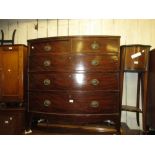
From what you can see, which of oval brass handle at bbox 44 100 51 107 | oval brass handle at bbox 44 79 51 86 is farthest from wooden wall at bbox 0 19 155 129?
oval brass handle at bbox 44 100 51 107

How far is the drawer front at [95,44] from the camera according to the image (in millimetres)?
2111

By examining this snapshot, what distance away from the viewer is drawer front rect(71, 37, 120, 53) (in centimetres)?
211

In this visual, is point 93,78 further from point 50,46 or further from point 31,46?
point 31,46

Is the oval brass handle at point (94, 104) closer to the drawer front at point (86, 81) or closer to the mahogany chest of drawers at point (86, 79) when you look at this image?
the mahogany chest of drawers at point (86, 79)

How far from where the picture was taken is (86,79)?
2123 millimetres

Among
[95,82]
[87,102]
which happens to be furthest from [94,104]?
[95,82]

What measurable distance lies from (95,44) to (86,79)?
17.5 inches

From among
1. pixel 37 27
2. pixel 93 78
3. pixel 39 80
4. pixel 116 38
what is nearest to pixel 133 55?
pixel 116 38

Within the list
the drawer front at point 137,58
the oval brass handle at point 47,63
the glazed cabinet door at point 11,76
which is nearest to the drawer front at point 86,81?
the oval brass handle at point 47,63

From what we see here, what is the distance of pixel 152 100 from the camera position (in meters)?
2.32

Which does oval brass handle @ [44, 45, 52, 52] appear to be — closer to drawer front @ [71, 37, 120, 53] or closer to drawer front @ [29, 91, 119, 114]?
drawer front @ [71, 37, 120, 53]

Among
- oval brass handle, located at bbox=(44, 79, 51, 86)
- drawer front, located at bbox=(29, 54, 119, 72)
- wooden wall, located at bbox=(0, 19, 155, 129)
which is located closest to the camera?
drawer front, located at bbox=(29, 54, 119, 72)

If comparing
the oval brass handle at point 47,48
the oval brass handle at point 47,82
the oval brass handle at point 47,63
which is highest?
the oval brass handle at point 47,48

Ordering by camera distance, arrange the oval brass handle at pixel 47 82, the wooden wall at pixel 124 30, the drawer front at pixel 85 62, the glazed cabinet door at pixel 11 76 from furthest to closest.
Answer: the wooden wall at pixel 124 30 < the glazed cabinet door at pixel 11 76 < the oval brass handle at pixel 47 82 < the drawer front at pixel 85 62
